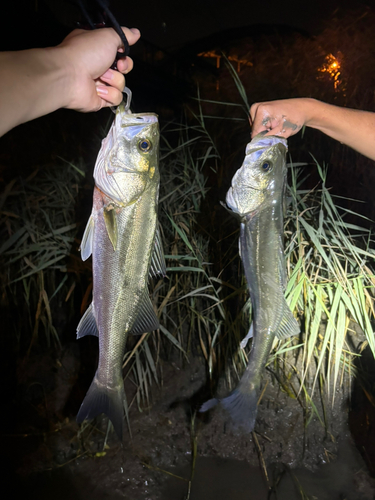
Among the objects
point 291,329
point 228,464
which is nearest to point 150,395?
point 228,464

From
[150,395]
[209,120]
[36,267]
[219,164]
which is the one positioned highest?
[209,120]

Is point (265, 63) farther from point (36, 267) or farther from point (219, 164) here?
point (36, 267)

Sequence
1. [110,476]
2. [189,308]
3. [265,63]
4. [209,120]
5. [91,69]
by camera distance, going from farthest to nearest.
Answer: [265,63]
[209,120]
[189,308]
[110,476]
[91,69]

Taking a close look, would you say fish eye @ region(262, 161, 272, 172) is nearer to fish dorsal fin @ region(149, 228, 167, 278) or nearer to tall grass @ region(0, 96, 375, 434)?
fish dorsal fin @ region(149, 228, 167, 278)

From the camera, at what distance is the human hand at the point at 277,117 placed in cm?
149

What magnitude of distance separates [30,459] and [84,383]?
0.61 meters

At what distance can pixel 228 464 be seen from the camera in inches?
103

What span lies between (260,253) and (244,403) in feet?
1.87

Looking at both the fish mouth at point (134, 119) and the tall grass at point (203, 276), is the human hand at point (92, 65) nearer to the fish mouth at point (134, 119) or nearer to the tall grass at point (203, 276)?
the fish mouth at point (134, 119)

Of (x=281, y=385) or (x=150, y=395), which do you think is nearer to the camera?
(x=281, y=385)

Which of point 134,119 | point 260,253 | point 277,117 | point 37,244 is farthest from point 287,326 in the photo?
point 37,244

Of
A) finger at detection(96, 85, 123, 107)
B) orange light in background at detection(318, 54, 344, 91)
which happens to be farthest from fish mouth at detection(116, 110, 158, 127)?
orange light in background at detection(318, 54, 344, 91)

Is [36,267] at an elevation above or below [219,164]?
below

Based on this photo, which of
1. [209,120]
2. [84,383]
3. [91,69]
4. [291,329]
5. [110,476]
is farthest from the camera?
[209,120]
